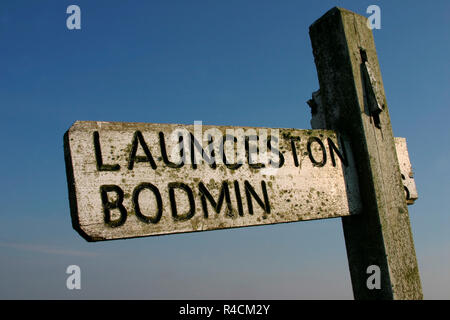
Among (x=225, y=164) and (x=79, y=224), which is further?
(x=225, y=164)

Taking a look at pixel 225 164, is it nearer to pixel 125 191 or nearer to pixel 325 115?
pixel 125 191

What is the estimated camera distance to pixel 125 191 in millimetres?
1626

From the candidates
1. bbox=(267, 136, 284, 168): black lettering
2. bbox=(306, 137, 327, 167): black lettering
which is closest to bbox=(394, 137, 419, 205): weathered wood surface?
bbox=(306, 137, 327, 167): black lettering

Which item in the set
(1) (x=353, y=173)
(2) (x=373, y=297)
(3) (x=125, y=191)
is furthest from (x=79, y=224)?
(2) (x=373, y=297)

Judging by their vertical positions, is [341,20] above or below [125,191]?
above

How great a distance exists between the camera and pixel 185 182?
5.71ft

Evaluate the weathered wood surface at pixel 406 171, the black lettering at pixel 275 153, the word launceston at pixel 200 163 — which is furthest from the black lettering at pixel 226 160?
the weathered wood surface at pixel 406 171

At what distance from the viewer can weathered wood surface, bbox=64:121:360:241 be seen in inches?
61.3

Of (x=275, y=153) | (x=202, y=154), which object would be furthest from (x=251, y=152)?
(x=202, y=154)

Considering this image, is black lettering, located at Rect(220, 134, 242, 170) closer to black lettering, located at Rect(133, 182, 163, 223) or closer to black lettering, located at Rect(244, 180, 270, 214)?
black lettering, located at Rect(244, 180, 270, 214)

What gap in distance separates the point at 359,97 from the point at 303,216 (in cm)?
77

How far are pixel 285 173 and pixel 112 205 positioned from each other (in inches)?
32.9

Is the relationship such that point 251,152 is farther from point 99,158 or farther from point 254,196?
point 99,158

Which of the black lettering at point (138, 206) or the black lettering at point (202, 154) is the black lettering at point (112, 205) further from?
the black lettering at point (202, 154)
